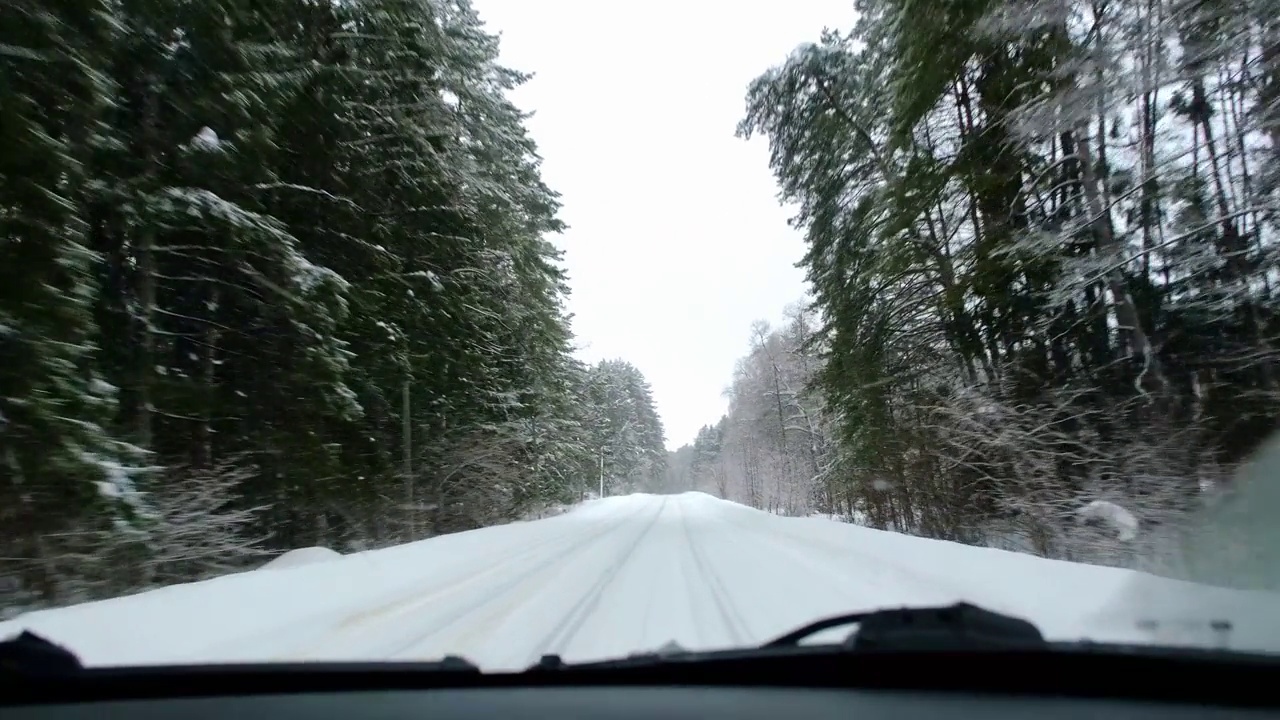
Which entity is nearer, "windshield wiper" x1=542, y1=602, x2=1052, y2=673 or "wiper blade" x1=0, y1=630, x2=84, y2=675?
"windshield wiper" x1=542, y1=602, x2=1052, y2=673

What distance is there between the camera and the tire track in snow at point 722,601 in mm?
4887

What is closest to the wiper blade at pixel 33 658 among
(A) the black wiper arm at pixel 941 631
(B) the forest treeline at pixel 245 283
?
(A) the black wiper arm at pixel 941 631

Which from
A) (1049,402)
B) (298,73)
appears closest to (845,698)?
(1049,402)

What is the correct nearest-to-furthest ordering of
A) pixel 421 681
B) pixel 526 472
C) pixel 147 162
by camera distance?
pixel 421 681
pixel 147 162
pixel 526 472

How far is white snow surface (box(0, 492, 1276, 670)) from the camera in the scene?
172 inches

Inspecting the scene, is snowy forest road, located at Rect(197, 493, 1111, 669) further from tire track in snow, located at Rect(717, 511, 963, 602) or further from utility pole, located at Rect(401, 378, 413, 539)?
utility pole, located at Rect(401, 378, 413, 539)

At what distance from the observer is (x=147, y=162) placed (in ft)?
27.0

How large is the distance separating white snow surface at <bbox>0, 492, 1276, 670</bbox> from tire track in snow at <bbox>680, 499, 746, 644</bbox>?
0.8 inches

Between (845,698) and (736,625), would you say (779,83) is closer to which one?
(736,625)

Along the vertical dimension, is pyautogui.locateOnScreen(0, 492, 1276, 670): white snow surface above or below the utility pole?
below

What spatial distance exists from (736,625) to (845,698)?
324 cm

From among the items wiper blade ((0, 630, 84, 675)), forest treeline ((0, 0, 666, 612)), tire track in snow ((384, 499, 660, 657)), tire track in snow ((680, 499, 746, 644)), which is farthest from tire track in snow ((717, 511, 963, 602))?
forest treeline ((0, 0, 666, 612))

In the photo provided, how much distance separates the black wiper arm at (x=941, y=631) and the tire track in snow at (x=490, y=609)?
11.1ft

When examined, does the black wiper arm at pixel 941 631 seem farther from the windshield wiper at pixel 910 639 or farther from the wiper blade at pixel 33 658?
the wiper blade at pixel 33 658
